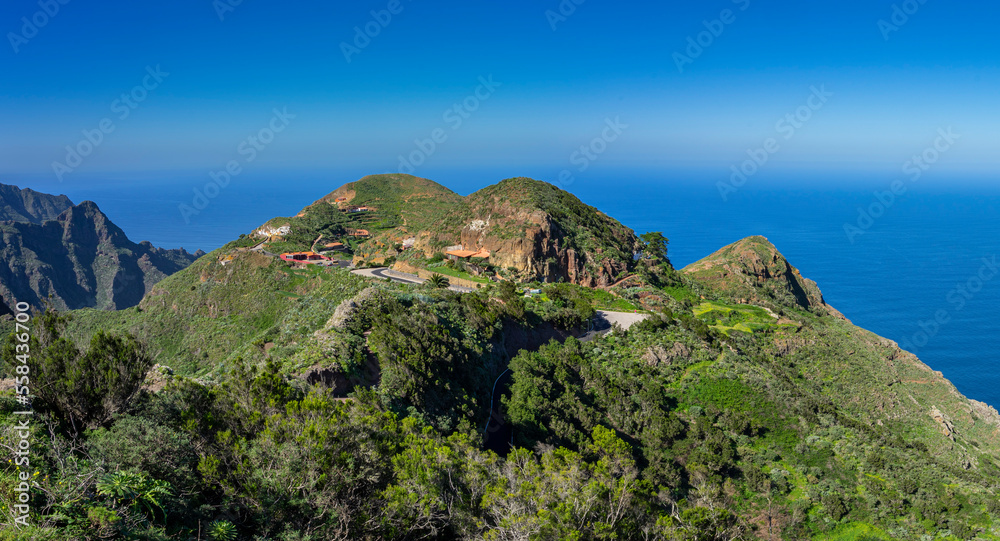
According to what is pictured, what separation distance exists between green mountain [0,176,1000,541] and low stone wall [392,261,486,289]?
6.17 meters

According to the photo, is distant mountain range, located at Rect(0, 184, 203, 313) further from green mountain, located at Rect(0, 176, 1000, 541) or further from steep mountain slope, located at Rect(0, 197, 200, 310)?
green mountain, located at Rect(0, 176, 1000, 541)

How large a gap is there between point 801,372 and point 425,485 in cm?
3736

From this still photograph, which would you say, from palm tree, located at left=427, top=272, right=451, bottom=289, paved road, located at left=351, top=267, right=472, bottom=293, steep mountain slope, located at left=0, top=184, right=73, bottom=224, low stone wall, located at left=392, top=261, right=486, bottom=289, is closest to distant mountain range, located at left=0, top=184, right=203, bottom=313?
steep mountain slope, located at left=0, top=184, right=73, bottom=224

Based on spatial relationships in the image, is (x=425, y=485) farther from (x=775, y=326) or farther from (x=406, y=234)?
(x=406, y=234)

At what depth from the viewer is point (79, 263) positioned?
122250 millimetres

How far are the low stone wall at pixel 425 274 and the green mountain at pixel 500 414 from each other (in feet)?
20.2

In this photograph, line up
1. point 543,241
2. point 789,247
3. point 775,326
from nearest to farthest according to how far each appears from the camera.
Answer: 1. point 775,326
2. point 543,241
3. point 789,247

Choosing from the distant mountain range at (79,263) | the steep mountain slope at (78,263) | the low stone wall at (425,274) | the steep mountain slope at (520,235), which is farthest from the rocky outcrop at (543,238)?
the distant mountain range at (79,263)

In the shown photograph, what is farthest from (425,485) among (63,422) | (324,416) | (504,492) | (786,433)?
(786,433)

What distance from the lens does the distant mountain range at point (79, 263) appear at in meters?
109

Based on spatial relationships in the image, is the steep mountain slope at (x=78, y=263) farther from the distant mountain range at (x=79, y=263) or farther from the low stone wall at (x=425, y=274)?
the low stone wall at (x=425, y=274)

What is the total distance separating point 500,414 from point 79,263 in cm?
14332

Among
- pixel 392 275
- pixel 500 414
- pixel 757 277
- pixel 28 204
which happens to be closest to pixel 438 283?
pixel 392 275

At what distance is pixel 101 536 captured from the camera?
24.6ft
